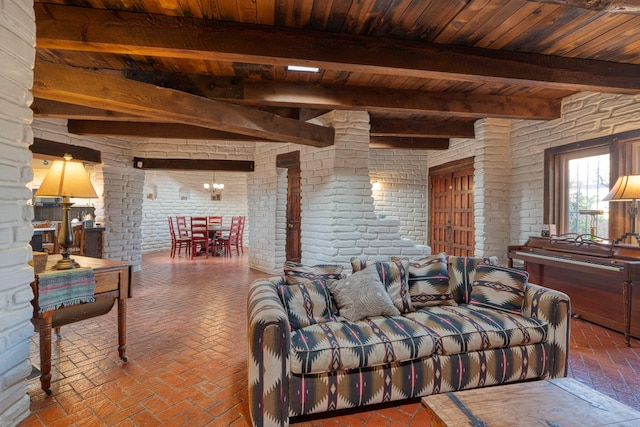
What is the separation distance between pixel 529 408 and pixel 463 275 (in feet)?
4.62

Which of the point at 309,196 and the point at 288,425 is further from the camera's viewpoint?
the point at 309,196

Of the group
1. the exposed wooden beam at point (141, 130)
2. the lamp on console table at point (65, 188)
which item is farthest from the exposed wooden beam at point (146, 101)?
the exposed wooden beam at point (141, 130)

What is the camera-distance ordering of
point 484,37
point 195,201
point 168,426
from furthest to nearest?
point 195,201
point 484,37
point 168,426

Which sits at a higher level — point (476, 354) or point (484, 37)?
point (484, 37)

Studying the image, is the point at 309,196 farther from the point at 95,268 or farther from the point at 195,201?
the point at 195,201

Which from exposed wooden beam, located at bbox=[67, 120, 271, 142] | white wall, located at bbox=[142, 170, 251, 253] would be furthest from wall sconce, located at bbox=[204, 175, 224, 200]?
exposed wooden beam, located at bbox=[67, 120, 271, 142]

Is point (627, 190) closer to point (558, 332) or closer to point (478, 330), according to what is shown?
point (558, 332)

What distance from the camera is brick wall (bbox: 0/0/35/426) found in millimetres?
1453

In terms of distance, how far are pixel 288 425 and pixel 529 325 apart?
1.61 metres

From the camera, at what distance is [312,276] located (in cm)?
225

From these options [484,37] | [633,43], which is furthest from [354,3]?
[633,43]

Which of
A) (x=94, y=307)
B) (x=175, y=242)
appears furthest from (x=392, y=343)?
(x=175, y=242)

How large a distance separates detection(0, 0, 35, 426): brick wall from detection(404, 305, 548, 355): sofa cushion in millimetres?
2190

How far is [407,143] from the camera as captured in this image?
5176 mm
